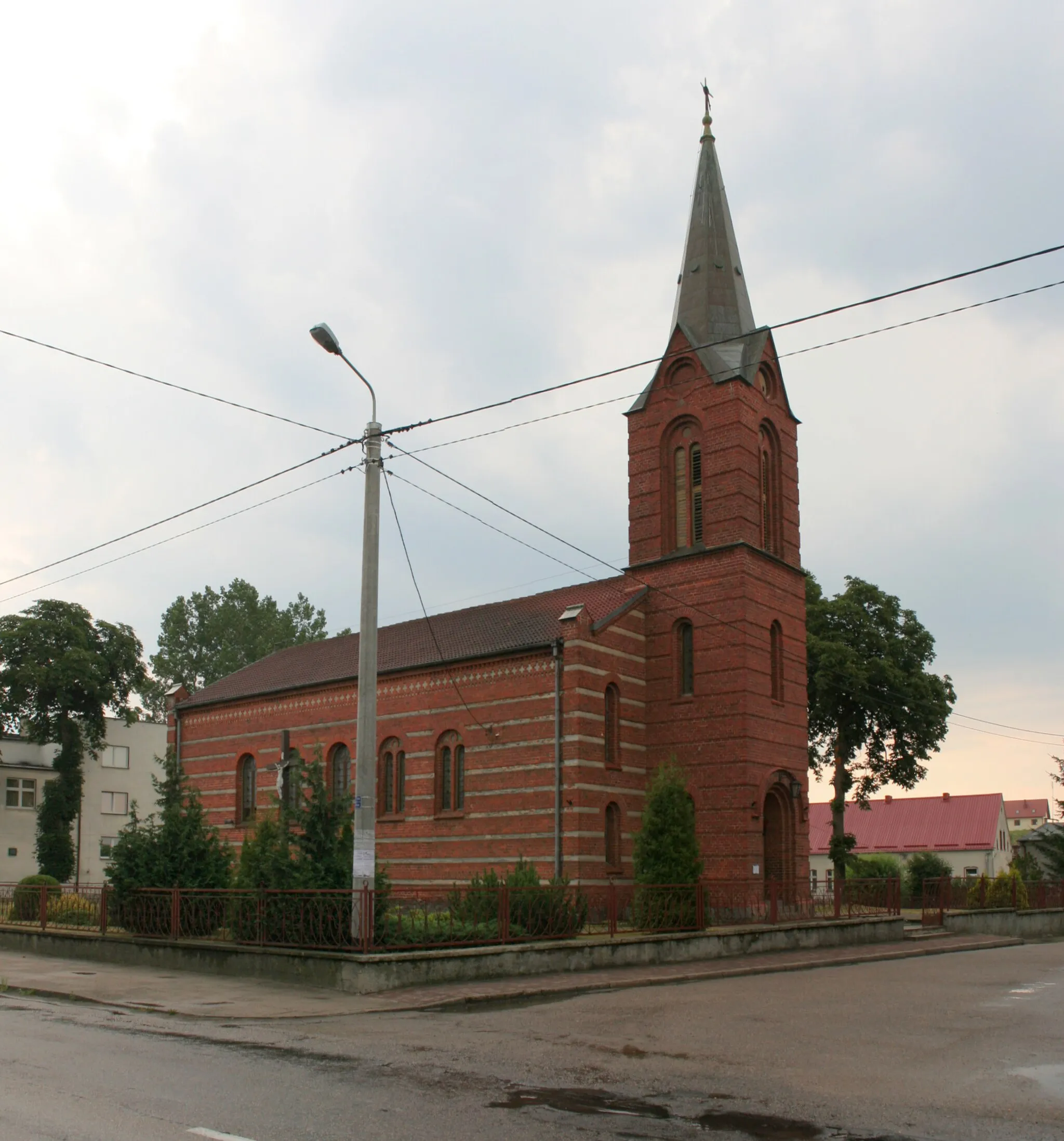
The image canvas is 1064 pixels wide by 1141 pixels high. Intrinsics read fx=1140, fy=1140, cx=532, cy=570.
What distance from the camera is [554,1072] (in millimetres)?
9617

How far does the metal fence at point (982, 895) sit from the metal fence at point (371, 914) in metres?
10.3

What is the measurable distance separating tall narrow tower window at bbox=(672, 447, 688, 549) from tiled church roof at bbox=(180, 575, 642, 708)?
1810 mm

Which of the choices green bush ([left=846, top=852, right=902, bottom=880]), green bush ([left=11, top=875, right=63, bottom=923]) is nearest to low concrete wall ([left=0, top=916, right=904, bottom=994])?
green bush ([left=11, top=875, right=63, bottom=923])

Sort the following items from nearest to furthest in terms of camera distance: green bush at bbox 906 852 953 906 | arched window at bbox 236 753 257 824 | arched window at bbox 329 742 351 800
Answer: arched window at bbox 329 742 351 800
arched window at bbox 236 753 257 824
green bush at bbox 906 852 953 906

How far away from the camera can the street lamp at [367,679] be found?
16.5 m

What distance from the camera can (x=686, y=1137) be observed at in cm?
Answer: 719

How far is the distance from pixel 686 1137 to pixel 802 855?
83.7 feet

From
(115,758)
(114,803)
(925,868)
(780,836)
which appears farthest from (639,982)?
(115,758)

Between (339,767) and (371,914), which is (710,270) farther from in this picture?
(371,914)

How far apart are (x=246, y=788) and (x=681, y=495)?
18.6 m

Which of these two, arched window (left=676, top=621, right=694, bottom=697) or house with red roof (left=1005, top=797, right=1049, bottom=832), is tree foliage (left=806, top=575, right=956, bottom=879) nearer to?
arched window (left=676, top=621, right=694, bottom=697)

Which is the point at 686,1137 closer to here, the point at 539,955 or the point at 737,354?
the point at 539,955

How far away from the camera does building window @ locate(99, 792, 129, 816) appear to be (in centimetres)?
5509

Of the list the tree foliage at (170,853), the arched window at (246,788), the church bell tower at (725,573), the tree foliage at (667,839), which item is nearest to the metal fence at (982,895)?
the church bell tower at (725,573)
